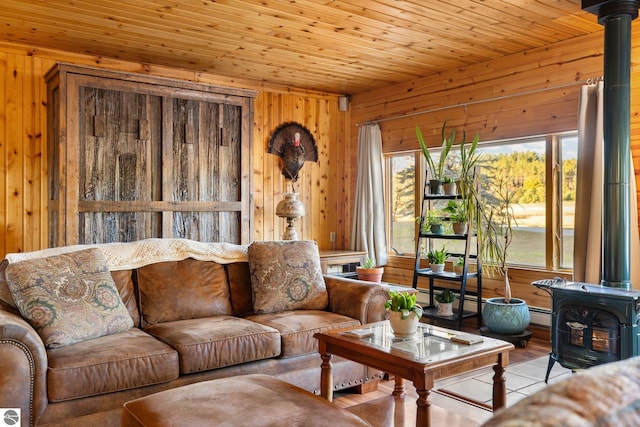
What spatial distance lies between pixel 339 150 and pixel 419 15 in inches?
106

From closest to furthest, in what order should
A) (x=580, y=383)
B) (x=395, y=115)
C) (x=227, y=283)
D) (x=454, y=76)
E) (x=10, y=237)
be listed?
(x=580, y=383), (x=227, y=283), (x=10, y=237), (x=454, y=76), (x=395, y=115)

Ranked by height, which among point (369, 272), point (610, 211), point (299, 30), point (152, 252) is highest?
point (299, 30)

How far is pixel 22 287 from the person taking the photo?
252 centimetres

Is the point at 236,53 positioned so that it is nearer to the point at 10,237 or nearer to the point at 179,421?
the point at 10,237

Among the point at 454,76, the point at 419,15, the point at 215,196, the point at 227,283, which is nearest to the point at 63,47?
the point at 215,196

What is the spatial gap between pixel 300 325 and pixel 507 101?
9.59 ft

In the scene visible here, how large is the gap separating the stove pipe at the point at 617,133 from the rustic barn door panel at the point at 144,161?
300 cm

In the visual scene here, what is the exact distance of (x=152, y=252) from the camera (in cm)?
330

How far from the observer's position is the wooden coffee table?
2.06 metres

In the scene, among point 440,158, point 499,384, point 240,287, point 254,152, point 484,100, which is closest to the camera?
point 499,384

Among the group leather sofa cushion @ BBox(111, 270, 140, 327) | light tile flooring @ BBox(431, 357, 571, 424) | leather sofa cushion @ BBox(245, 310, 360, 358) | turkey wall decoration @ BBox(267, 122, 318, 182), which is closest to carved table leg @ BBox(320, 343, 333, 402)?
leather sofa cushion @ BBox(245, 310, 360, 358)

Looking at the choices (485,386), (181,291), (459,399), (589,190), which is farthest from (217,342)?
(589,190)

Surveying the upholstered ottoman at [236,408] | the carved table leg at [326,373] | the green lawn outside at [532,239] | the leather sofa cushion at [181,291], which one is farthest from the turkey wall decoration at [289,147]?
the upholstered ottoman at [236,408]

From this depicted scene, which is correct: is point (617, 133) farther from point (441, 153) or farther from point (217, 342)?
point (217, 342)
